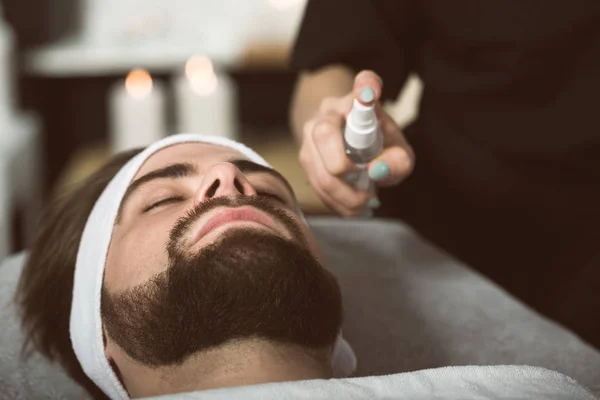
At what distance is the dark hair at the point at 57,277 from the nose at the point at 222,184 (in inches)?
10.8

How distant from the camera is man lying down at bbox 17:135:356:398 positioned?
2.14 ft

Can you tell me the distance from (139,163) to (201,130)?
898 millimetres

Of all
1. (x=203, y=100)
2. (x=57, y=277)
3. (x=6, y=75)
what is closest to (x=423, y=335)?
(x=57, y=277)

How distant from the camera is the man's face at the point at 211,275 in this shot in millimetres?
653

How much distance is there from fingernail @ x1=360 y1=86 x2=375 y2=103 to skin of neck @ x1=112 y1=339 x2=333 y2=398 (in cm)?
27

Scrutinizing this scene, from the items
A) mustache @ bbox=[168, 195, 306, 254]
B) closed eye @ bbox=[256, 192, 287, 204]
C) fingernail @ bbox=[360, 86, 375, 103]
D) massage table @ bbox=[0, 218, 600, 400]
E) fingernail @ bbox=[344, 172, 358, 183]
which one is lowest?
massage table @ bbox=[0, 218, 600, 400]

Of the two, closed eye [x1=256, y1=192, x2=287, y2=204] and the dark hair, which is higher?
closed eye [x1=256, y1=192, x2=287, y2=204]

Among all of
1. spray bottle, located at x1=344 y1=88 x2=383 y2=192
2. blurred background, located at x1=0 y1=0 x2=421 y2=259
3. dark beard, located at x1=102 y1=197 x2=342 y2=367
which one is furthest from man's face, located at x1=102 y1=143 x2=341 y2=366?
blurred background, located at x1=0 y1=0 x2=421 y2=259

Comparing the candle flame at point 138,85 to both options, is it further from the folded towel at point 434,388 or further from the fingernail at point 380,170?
the folded towel at point 434,388

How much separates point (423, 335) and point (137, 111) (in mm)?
1109

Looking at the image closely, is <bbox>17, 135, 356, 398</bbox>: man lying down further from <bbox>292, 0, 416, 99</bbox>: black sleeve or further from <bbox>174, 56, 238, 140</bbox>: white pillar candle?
<bbox>174, 56, 238, 140</bbox>: white pillar candle

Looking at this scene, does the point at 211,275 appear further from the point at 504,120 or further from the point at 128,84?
the point at 128,84

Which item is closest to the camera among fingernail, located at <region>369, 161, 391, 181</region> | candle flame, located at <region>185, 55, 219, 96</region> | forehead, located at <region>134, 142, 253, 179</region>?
fingernail, located at <region>369, 161, 391, 181</region>

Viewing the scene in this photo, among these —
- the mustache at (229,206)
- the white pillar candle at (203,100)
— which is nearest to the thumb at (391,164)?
the mustache at (229,206)
